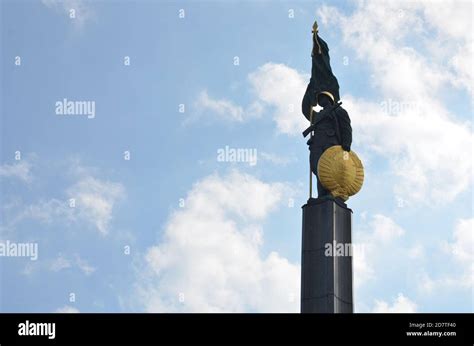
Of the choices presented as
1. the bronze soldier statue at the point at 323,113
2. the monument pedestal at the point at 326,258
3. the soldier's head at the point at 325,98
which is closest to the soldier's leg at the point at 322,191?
the bronze soldier statue at the point at 323,113

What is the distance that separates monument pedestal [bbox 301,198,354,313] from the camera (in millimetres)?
24547

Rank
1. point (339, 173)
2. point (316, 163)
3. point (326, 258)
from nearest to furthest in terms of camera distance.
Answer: point (326, 258)
point (339, 173)
point (316, 163)

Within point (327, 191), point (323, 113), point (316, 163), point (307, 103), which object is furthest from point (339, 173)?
point (307, 103)

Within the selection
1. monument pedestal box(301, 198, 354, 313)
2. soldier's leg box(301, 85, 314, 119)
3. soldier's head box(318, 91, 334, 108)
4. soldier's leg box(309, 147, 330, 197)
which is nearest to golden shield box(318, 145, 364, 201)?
soldier's leg box(309, 147, 330, 197)

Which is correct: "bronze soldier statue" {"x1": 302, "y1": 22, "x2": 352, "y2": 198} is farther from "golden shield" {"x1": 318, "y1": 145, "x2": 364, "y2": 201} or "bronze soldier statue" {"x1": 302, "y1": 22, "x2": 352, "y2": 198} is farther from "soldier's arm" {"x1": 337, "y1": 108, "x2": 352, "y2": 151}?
"golden shield" {"x1": 318, "y1": 145, "x2": 364, "y2": 201}

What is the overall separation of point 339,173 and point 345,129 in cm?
168

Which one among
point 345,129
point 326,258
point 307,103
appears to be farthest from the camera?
point 307,103

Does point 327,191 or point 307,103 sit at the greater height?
point 307,103

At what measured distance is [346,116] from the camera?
27.5 meters

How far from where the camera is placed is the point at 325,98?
28062 mm

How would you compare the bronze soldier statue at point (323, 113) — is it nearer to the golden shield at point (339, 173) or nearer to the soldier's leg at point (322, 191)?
the soldier's leg at point (322, 191)

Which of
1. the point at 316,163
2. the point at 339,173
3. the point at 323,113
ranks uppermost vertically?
the point at 323,113

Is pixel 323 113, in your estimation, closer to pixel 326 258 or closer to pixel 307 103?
pixel 307 103

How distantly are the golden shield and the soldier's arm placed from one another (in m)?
0.27
